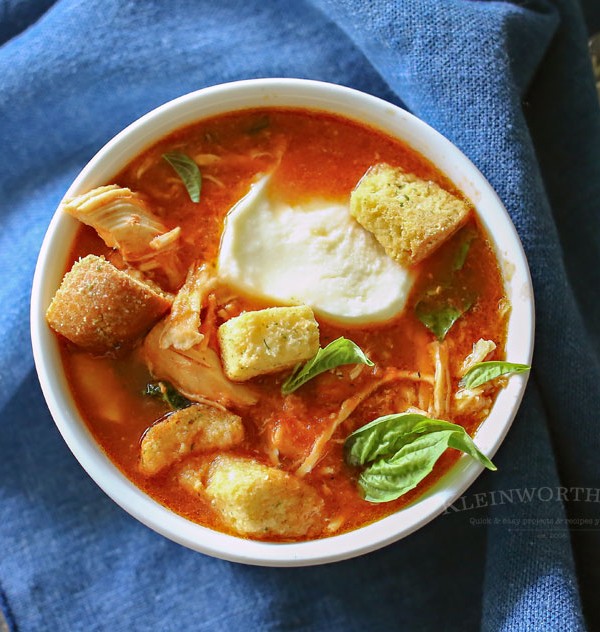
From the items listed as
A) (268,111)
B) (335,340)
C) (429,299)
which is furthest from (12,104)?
(429,299)

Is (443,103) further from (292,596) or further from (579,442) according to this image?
(292,596)

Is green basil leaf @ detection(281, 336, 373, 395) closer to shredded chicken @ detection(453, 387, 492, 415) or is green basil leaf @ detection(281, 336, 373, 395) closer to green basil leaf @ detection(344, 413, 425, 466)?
green basil leaf @ detection(344, 413, 425, 466)

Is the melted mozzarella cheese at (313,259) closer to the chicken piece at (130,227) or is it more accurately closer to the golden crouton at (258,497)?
the chicken piece at (130,227)

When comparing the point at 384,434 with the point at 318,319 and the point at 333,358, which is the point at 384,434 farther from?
the point at 318,319

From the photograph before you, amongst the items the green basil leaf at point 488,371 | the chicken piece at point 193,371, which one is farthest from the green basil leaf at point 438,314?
the chicken piece at point 193,371

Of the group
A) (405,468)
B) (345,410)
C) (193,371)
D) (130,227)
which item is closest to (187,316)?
(193,371)
